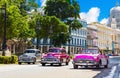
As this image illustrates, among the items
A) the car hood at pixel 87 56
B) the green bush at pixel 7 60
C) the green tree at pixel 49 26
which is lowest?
the green bush at pixel 7 60

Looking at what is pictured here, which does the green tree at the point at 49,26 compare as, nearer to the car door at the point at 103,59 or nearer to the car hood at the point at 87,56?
the car door at the point at 103,59

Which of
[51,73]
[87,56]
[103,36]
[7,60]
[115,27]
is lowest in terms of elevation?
[51,73]

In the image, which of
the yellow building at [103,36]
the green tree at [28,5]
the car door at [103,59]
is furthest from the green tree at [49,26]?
the yellow building at [103,36]

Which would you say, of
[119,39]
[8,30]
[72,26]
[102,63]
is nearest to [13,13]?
[8,30]

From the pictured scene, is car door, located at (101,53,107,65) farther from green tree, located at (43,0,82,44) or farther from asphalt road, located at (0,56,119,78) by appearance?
green tree, located at (43,0,82,44)

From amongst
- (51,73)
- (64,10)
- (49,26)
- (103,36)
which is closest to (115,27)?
(103,36)

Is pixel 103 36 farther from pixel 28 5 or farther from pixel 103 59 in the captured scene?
pixel 103 59

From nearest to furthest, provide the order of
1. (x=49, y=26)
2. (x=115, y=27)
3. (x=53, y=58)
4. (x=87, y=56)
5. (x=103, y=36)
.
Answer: (x=87, y=56)
(x=53, y=58)
(x=49, y=26)
(x=103, y=36)
(x=115, y=27)

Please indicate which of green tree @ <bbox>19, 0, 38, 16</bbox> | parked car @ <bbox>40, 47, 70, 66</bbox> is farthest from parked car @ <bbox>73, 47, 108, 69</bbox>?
green tree @ <bbox>19, 0, 38, 16</bbox>

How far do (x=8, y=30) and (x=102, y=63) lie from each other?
23.8 m

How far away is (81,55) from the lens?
1294 inches

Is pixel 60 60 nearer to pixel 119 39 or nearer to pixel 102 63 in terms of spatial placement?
pixel 102 63

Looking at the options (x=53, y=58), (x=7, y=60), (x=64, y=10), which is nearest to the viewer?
(x=53, y=58)

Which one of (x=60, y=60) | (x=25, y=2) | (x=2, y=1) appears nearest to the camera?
(x=60, y=60)
